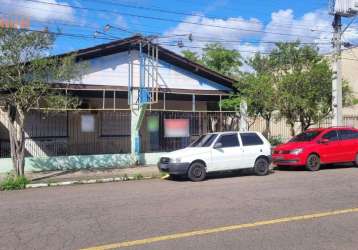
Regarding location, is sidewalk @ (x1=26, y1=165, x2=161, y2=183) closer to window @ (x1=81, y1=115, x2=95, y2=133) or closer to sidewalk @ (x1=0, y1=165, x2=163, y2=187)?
sidewalk @ (x1=0, y1=165, x2=163, y2=187)

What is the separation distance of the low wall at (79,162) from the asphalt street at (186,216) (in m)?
4.15

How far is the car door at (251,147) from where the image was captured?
51.3 ft

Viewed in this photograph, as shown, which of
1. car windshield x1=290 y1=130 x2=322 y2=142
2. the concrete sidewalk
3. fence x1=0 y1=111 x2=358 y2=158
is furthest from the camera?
fence x1=0 y1=111 x2=358 y2=158

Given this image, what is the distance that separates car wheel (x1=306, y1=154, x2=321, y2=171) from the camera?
16828 mm

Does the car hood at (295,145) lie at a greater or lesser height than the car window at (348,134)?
lesser

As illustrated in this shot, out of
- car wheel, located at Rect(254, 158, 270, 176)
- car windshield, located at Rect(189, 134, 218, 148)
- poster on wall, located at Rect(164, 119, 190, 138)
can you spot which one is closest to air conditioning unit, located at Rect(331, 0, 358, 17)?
poster on wall, located at Rect(164, 119, 190, 138)

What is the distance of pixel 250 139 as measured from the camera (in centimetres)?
1585

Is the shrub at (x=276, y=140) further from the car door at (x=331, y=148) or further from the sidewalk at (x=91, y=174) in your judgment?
the sidewalk at (x=91, y=174)

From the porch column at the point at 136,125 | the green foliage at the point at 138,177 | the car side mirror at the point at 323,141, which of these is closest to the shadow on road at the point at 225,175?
the green foliage at the point at 138,177

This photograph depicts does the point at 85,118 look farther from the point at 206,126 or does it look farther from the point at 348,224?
the point at 348,224

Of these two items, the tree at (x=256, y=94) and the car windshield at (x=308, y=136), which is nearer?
the car windshield at (x=308, y=136)

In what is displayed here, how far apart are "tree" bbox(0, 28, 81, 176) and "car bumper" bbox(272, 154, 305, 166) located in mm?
7700

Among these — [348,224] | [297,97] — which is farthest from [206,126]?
[348,224]

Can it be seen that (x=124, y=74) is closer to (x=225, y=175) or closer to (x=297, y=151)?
(x=225, y=175)
